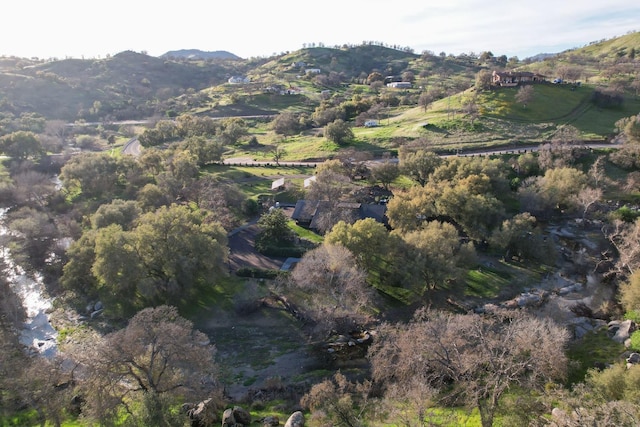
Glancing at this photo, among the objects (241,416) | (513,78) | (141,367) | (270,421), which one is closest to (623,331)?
(270,421)

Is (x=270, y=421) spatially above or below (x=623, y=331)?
below

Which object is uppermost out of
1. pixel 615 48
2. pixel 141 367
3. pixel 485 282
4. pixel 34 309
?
pixel 615 48

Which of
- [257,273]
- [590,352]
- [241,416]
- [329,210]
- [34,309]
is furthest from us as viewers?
[329,210]

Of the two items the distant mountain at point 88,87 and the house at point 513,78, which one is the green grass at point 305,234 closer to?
the house at point 513,78

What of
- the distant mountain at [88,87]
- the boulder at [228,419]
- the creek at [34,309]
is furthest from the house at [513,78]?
the distant mountain at [88,87]

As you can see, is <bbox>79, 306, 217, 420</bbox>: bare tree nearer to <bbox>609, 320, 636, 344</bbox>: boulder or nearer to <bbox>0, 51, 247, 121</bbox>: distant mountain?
<bbox>609, 320, 636, 344</bbox>: boulder

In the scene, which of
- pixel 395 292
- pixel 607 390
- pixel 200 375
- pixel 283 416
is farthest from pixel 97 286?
pixel 607 390

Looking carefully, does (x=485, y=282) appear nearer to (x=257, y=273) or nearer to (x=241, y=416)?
(x=257, y=273)
